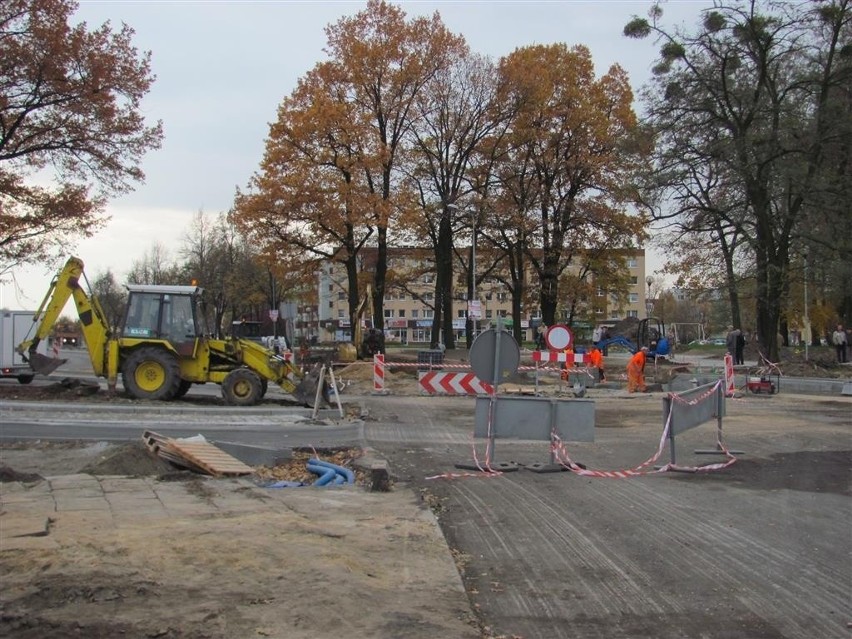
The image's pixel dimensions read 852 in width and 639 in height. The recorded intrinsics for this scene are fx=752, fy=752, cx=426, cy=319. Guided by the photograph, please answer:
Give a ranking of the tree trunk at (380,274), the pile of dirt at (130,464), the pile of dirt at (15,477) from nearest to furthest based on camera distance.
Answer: the pile of dirt at (15,477)
the pile of dirt at (130,464)
the tree trunk at (380,274)

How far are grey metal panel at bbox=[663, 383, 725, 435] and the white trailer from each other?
21.1 metres

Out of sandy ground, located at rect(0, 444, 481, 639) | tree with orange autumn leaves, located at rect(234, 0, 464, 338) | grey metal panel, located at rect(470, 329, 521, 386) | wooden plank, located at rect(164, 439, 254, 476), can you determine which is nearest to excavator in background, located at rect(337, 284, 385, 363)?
tree with orange autumn leaves, located at rect(234, 0, 464, 338)

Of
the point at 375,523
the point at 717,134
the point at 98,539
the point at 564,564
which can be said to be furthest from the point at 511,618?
the point at 717,134

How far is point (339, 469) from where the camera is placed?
32.7ft

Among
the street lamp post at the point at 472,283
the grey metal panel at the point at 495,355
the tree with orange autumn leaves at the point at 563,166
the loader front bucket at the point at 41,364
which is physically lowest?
the loader front bucket at the point at 41,364

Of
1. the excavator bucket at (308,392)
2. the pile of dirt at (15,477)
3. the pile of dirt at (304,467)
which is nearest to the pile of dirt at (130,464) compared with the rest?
the pile of dirt at (15,477)

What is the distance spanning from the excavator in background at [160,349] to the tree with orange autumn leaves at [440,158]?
18.5 m

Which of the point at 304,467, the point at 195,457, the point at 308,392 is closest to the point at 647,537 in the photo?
the point at 304,467

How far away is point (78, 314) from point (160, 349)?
6.65 ft

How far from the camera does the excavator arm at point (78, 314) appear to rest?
1719 cm

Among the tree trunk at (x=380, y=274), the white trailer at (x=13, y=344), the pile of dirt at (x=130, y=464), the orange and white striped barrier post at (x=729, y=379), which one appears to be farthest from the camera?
the tree trunk at (x=380, y=274)

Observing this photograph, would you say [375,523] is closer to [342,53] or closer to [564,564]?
[564,564]

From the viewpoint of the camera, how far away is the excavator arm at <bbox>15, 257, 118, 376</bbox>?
56.4ft

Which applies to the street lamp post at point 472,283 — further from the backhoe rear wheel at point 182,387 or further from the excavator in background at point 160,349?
the excavator in background at point 160,349
